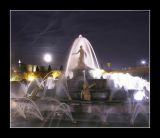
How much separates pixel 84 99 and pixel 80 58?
5.57ft

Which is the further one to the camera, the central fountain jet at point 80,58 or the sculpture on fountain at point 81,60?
the sculpture on fountain at point 81,60

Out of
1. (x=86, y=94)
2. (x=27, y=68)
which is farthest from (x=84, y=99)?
(x=27, y=68)

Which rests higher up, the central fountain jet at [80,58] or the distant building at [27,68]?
the central fountain jet at [80,58]

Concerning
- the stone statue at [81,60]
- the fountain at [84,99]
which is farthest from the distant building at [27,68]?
the stone statue at [81,60]

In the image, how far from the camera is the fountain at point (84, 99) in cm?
870

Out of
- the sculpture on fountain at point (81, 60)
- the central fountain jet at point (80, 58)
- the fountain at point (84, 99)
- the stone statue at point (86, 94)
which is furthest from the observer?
the sculpture on fountain at point (81, 60)

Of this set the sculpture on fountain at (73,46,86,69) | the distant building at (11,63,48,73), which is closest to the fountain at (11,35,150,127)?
the sculpture on fountain at (73,46,86,69)

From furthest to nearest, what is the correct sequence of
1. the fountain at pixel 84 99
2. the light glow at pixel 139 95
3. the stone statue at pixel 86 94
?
the stone statue at pixel 86 94 < the light glow at pixel 139 95 < the fountain at pixel 84 99

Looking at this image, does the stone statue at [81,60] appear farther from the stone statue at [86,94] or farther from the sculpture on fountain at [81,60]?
the stone statue at [86,94]

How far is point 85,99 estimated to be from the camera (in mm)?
9383
